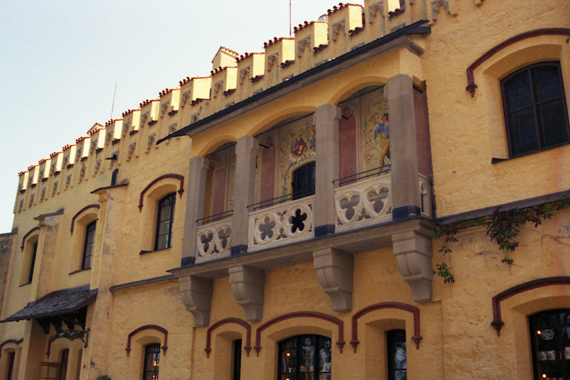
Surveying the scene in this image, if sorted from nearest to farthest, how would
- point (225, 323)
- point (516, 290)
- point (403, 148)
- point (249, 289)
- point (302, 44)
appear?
point (516, 290) < point (403, 148) < point (249, 289) < point (225, 323) < point (302, 44)

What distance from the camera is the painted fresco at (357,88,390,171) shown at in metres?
12.6

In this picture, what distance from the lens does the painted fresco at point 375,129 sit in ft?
41.3

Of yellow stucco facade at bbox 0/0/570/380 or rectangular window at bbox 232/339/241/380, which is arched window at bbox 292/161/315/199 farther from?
rectangular window at bbox 232/339/241/380

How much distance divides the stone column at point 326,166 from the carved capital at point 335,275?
17.1 inches

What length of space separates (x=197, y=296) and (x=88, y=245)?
23.9ft

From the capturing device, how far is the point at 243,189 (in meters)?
13.5

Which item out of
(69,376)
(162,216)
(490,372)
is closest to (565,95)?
(490,372)

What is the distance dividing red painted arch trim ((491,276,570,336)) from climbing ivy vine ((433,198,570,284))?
1.43ft

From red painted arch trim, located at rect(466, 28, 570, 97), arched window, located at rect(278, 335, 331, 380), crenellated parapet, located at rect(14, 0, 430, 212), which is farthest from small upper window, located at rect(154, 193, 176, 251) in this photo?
red painted arch trim, located at rect(466, 28, 570, 97)

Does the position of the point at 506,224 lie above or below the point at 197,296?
above

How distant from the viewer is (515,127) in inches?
422

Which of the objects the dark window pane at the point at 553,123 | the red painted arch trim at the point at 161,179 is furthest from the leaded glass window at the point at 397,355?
the red painted arch trim at the point at 161,179

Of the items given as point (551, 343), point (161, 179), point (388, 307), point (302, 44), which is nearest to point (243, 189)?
point (302, 44)

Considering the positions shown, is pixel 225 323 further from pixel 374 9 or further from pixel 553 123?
pixel 553 123
